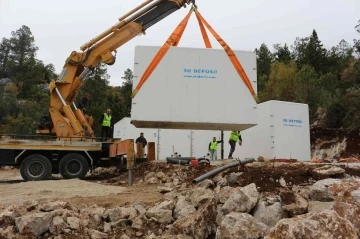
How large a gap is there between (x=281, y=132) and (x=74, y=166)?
6.98 metres

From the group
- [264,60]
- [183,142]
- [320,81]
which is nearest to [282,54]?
[264,60]

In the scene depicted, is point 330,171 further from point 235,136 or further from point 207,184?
point 235,136

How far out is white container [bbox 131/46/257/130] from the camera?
33.2 feet

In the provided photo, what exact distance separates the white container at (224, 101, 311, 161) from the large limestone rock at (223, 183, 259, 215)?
24.1 feet

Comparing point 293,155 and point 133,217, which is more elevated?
point 293,155

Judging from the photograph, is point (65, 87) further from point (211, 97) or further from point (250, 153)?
point (250, 153)

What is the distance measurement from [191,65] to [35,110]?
39.8m

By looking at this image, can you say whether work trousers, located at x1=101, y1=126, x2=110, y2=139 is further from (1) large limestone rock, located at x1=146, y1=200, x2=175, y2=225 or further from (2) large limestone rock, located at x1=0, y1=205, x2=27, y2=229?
(1) large limestone rock, located at x1=146, y1=200, x2=175, y2=225

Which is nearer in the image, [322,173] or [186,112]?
[322,173]

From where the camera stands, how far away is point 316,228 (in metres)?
5.22

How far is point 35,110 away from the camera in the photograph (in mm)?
46469

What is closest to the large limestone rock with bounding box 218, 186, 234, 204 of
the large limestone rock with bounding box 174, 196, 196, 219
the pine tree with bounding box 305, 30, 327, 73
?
the large limestone rock with bounding box 174, 196, 196, 219

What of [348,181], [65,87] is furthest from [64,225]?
[65,87]

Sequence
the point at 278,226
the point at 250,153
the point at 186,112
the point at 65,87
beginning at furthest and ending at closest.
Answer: the point at 250,153 → the point at 65,87 → the point at 186,112 → the point at 278,226
